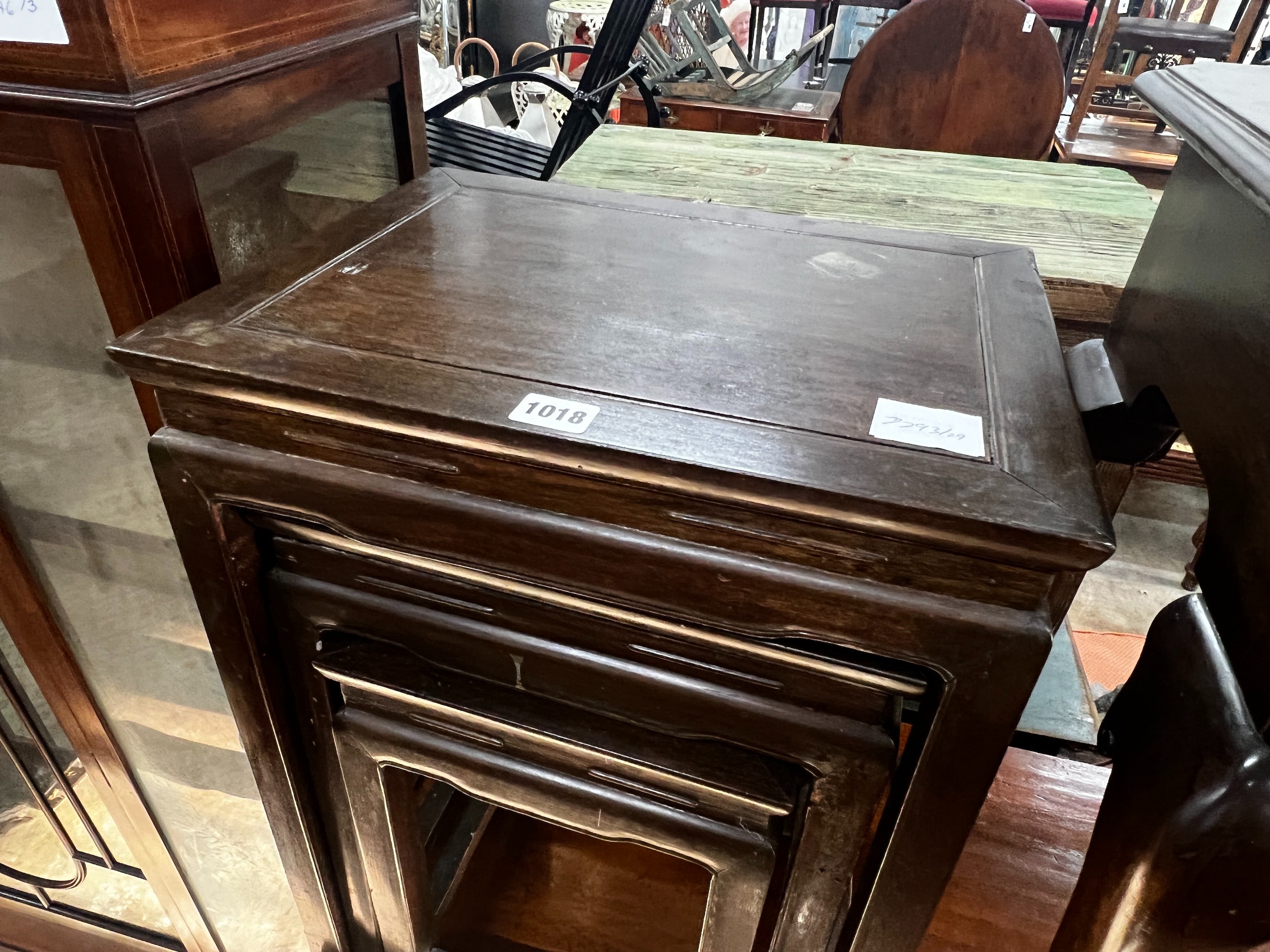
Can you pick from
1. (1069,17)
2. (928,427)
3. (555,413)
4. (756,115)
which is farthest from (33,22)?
(1069,17)

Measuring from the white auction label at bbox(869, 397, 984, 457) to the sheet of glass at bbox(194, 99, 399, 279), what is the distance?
49 cm

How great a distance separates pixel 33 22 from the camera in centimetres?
53

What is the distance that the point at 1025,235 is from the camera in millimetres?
1108

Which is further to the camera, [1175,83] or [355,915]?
[355,915]

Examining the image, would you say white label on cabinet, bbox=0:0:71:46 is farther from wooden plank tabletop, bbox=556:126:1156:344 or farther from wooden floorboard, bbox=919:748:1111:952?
wooden floorboard, bbox=919:748:1111:952

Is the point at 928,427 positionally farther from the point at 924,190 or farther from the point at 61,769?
the point at 61,769

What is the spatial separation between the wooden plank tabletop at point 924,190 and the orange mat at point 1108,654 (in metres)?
0.93

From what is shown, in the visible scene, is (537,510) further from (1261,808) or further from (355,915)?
(355,915)

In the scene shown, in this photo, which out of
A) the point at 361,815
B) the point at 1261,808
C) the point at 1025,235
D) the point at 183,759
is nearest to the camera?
the point at 1261,808

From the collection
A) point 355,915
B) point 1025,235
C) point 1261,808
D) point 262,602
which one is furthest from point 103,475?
point 1025,235

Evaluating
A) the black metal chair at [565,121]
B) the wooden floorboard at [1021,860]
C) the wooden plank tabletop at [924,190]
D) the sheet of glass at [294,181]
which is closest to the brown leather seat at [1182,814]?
the wooden floorboard at [1021,860]

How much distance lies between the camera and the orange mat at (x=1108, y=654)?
1792 millimetres

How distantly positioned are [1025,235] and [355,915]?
1.13 meters

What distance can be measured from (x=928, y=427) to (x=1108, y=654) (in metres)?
1.67
